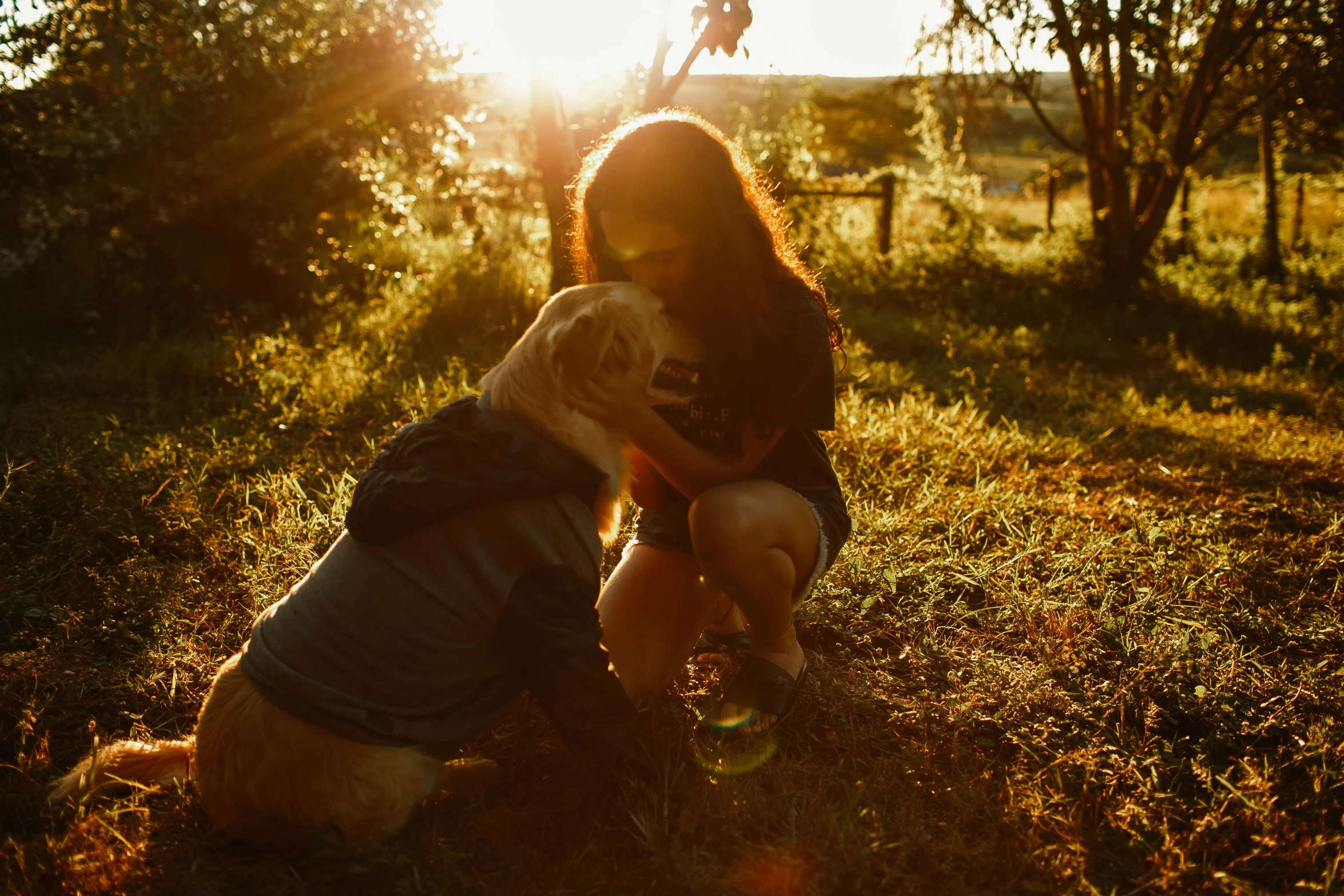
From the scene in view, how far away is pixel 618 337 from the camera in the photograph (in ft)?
6.38

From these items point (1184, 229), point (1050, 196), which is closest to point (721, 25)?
point (1184, 229)

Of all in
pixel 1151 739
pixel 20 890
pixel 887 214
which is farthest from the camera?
pixel 887 214

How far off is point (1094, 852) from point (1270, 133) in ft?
38.1

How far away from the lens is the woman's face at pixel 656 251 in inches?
87.0

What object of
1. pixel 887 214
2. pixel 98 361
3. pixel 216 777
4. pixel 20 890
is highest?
pixel 887 214

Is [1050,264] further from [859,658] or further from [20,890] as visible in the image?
[20,890]

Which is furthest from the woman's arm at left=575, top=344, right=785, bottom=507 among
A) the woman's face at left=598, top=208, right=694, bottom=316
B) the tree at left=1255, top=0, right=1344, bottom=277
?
the tree at left=1255, top=0, right=1344, bottom=277

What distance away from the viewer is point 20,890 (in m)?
1.61

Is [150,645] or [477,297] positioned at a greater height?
[477,297]

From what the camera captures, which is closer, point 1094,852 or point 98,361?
point 1094,852

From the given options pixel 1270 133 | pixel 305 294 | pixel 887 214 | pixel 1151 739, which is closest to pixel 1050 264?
pixel 887 214

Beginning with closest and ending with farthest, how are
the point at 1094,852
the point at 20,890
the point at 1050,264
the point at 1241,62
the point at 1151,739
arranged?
the point at 20,890
the point at 1094,852
the point at 1151,739
the point at 1241,62
the point at 1050,264

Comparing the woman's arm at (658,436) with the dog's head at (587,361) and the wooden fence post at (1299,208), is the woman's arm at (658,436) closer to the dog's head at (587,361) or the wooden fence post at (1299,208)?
the dog's head at (587,361)

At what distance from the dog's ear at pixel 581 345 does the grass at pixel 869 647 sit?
36.5 inches
